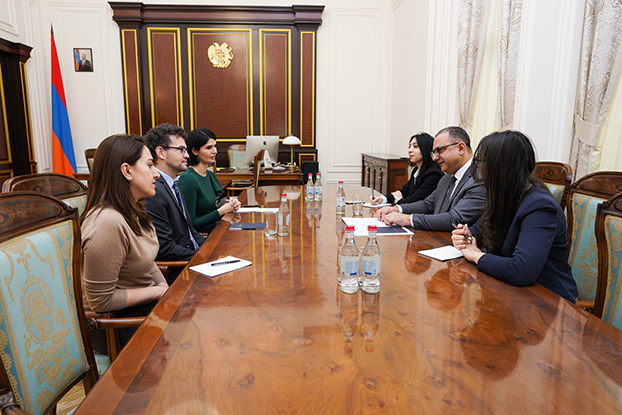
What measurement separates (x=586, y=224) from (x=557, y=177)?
0.53 metres

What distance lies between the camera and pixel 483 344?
1.00m

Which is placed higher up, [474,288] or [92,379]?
[474,288]

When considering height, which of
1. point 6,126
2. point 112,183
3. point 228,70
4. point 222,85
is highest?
point 228,70

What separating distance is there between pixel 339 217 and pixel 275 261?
950mm

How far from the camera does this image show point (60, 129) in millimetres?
6168

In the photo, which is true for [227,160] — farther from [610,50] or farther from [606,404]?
[606,404]

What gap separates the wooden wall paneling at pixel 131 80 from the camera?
254 inches

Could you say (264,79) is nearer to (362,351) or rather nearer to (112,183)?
(112,183)

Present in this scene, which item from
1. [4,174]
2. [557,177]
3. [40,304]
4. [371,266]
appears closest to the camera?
[40,304]

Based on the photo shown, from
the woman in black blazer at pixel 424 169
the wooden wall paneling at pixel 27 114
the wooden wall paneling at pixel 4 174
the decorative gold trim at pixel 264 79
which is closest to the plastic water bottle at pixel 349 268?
the woman in black blazer at pixel 424 169

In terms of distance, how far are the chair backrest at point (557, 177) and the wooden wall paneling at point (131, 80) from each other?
5867mm

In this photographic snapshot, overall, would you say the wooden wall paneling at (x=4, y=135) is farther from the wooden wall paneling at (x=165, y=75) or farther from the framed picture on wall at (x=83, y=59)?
the wooden wall paneling at (x=165, y=75)

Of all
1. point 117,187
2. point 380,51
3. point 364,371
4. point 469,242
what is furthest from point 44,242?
point 380,51

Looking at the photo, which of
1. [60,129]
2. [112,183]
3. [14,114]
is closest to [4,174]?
[14,114]
